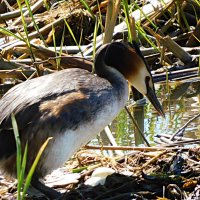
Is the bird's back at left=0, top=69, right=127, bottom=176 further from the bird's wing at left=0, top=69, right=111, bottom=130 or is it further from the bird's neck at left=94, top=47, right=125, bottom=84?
the bird's neck at left=94, top=47, right=125, bottom=84

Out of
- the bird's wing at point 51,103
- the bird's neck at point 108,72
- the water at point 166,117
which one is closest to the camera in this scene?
the bird's wing at point 51,103

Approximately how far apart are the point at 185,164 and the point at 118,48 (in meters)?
0.99

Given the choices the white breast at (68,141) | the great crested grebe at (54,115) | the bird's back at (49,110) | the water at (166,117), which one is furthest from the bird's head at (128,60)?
the water at (166,117)

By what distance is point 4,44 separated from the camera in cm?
912

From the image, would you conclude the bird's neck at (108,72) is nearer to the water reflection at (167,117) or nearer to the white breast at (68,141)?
the white breast at (68,141)

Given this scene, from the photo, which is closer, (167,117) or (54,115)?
(54,115)

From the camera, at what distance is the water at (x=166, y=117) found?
646 centimetres

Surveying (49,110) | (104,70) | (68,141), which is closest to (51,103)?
A: (49,110)

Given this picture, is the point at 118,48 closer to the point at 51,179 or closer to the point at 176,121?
the point at 51,179

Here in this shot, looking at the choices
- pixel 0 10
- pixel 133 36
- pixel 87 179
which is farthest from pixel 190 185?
pixel 0 10

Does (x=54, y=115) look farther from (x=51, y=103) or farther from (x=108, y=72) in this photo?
(x=108, y=72)

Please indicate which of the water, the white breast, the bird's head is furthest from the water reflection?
the white breast

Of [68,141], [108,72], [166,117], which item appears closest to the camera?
[68,141]

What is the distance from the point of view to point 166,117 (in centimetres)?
703
